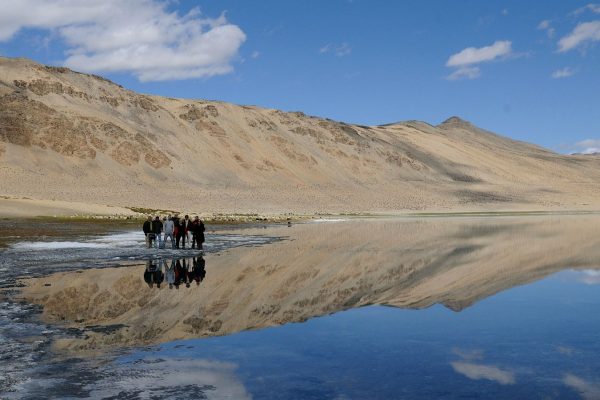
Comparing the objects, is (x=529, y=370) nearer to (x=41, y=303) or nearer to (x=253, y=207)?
(x=41, y=303)

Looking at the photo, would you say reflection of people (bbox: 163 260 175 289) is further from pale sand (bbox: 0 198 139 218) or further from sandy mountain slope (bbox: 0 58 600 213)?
sandy mountain slope (bbox: 0 58 600 213)

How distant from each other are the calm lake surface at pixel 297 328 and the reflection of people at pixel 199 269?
0.04 meters

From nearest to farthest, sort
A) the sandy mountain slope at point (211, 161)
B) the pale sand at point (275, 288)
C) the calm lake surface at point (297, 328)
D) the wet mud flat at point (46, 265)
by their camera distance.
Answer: the calm lake surface at point (297, 328), the wet mud flat at point (46, 265), the pale sand at point (275, 288), the sandy mountain slope at point (211, 161)

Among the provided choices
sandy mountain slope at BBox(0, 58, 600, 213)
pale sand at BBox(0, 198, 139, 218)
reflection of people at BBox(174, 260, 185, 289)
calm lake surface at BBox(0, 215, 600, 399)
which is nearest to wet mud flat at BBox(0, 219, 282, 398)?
calm lake surface at BBox(0, 215, 600, 399)

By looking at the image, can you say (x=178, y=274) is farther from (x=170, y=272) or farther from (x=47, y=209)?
(x=47, y=209)

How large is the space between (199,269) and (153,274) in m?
1.58

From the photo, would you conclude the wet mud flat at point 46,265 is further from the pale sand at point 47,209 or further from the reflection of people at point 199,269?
the pale sand at point 47,209

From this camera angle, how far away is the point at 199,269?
18438 mm

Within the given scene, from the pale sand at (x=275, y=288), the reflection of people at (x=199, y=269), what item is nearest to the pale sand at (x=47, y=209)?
the pale sand at (x=275, y=288)

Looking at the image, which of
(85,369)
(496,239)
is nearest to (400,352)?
(85,369)

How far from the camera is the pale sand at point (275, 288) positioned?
1118cm

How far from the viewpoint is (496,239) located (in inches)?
1282

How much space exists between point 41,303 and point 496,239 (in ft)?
79.4

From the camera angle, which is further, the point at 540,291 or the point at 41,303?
the point at 540,291
